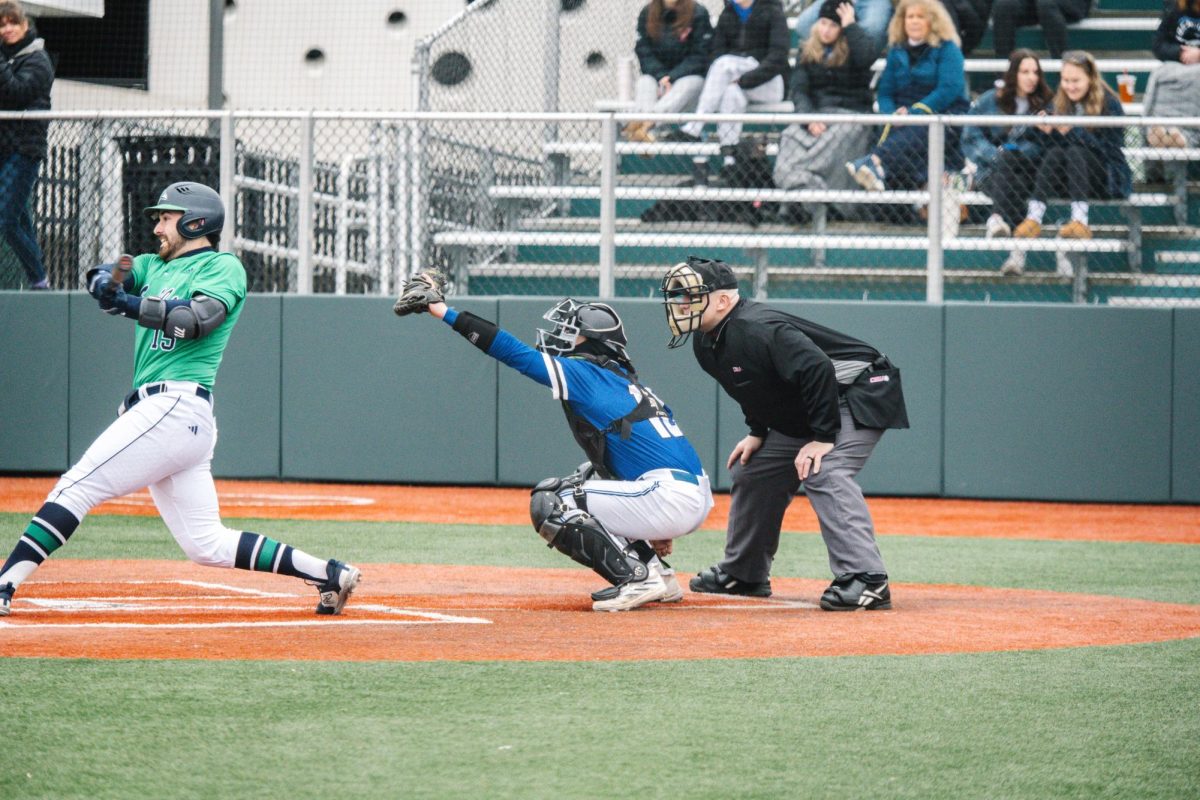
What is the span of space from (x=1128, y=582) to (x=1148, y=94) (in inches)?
276

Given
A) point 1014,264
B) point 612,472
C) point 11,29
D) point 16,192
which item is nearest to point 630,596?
point 612,472

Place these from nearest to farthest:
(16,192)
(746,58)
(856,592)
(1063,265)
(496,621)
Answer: (496,621), (856,592), (1063,265), (16,192), (746,58)

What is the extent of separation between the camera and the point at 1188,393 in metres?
12.1

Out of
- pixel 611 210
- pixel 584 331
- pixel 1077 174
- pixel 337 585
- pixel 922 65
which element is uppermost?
pixel 922 65

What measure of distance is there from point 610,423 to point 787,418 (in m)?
0.84

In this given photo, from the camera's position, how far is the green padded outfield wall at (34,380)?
42.9 feet

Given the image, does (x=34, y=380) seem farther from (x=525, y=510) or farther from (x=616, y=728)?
(x=616, y=728)

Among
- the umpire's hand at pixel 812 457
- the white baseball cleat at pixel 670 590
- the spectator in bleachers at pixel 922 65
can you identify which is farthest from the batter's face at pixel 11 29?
the umpire's hand at pixel 812 457

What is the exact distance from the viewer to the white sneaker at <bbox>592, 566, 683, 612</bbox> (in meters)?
6.89

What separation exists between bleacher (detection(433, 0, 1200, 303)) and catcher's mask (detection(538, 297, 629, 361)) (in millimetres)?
5482

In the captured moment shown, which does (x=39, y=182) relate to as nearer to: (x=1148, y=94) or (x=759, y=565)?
(x=759, y=565)

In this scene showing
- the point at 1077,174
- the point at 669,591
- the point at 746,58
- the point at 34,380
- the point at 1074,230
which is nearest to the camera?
the point at 669,591

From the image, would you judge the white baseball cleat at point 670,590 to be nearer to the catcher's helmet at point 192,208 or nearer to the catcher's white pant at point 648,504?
the catcher's white pant at point 648,504

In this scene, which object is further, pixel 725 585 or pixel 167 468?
pixel 725 585
